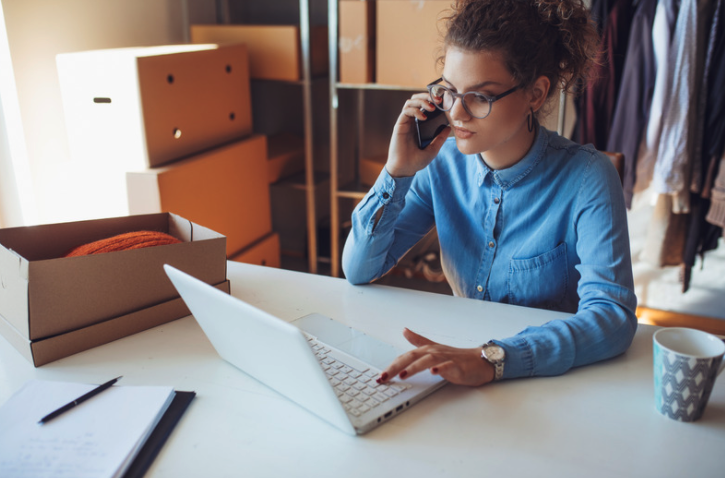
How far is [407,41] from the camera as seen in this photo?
2312 mm

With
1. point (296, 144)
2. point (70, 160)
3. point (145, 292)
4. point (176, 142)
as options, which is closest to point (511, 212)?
point (145, 292)

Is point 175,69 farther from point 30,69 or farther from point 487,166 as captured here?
point 487,166

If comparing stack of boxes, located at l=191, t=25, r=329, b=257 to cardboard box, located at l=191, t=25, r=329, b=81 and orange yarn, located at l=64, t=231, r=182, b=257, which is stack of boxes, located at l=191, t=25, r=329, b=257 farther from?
orange yarn, located at l=64, t=231, r=182, b=257

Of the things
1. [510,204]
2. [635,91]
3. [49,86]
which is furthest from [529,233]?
[49,86]

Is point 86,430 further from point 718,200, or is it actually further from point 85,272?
point 718,200

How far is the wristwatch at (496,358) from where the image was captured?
2.88ft

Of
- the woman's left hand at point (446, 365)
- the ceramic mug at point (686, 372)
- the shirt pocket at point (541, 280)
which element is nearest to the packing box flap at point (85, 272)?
the woman's left hand at point (446, 365)

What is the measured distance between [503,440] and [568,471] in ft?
0.27

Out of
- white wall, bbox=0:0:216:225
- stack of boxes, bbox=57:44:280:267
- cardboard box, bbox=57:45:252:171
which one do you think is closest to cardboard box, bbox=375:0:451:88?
stack of boxes, bbox=57:44:280:267

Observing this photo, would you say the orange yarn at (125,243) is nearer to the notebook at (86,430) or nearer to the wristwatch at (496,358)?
the notebook at (86,430)

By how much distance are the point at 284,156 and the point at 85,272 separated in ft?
6.01

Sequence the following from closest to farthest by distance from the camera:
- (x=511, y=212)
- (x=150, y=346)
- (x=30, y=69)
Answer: (x=150, y=346) < (x=511, y=212) < (x=30, y=69)

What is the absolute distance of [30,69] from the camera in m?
1.94

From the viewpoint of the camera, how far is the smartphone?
4.05 ft
